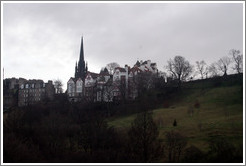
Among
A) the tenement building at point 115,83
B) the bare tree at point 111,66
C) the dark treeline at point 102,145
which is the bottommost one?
the dark treeline at point 102,145

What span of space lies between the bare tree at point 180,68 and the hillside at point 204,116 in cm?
389

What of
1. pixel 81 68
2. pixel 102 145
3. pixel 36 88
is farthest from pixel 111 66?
pixel 102 145

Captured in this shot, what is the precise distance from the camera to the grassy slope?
30.2 meters

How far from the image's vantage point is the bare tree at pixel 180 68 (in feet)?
213

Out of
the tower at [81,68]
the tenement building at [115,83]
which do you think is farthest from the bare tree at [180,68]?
the tower at [81,68]

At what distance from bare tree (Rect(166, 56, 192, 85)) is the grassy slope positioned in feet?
23.9

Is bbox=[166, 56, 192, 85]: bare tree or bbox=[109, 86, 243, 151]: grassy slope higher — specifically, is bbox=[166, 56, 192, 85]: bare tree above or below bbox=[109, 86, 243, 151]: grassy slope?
above

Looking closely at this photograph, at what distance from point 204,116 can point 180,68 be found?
26.9m

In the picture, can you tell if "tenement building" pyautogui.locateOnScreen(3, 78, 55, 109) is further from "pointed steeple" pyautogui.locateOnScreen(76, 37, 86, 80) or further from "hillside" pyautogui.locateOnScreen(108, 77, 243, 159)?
"hillside" pyautogui.locateOnScreen(108, 77, 243, 159)

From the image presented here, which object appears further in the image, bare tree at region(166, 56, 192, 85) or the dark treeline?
bare tree at region(166, 56, 192, 85)

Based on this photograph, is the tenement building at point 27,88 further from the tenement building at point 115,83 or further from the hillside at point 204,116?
the hillside at point 204,116

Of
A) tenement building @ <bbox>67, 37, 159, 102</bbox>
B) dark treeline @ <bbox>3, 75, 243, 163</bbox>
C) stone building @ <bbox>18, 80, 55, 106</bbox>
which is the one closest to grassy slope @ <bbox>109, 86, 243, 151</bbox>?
dark treeline @ <bbox>3, 75, 243, 163</bbox>

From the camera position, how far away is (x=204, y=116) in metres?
39.3

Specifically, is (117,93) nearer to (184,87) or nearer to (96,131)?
(184,87)
